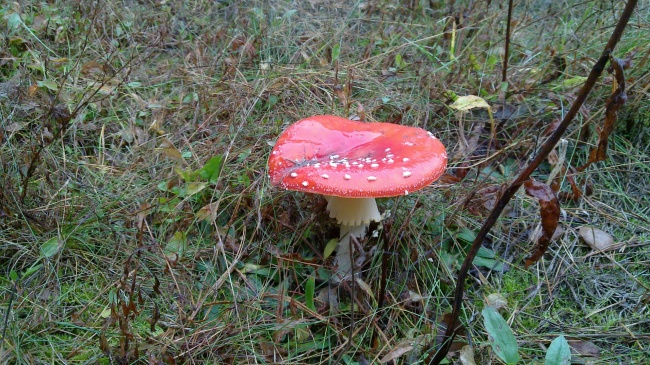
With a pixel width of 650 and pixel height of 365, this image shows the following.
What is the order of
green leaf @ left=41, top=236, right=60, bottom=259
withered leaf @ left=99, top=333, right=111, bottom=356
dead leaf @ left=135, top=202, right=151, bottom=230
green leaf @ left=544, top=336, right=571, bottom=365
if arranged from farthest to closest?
dead leaf @ left=135, top=202, right=151, bottom=230, green leaf @ left=41, top=236, right=60, bottom=259, withered leaf @ left=99, top=333, right=111, bottom=356, green leaf @ left=544, top=336, right=571, bottom=365

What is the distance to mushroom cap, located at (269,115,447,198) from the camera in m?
2.00

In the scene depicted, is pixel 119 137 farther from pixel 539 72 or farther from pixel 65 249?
pixel 539 72

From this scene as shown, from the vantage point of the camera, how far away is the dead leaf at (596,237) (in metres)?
2.68

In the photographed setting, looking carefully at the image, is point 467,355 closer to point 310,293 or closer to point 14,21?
point 310,293

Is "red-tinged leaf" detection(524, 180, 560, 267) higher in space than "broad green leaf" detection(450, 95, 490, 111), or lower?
higher

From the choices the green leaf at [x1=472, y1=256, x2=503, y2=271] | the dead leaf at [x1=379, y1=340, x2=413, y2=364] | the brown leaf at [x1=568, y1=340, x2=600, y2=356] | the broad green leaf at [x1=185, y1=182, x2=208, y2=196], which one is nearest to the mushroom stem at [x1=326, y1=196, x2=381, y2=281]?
the dead leaf at [x1=379, y1=340, x2=413, y2=364]

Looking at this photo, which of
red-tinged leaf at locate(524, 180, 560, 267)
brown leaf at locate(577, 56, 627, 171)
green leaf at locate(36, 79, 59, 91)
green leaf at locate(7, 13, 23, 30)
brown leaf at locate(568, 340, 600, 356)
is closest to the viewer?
brown leaf at locate(577, 56, 627, 171)

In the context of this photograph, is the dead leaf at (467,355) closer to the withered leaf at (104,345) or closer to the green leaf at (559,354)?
the green leaf at (559,354)

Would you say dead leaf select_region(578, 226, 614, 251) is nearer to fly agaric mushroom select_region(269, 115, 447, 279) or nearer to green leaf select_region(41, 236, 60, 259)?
fly agaric mushroom select_region(269, 115, 447, 279)

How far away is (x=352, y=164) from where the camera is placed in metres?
2.13

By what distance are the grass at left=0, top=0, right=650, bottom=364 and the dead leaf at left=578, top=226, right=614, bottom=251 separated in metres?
0.04

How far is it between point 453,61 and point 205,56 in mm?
2032

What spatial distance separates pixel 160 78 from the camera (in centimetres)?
386

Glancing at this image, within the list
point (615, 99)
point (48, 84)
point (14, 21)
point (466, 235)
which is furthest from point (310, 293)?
point (14, 21)
